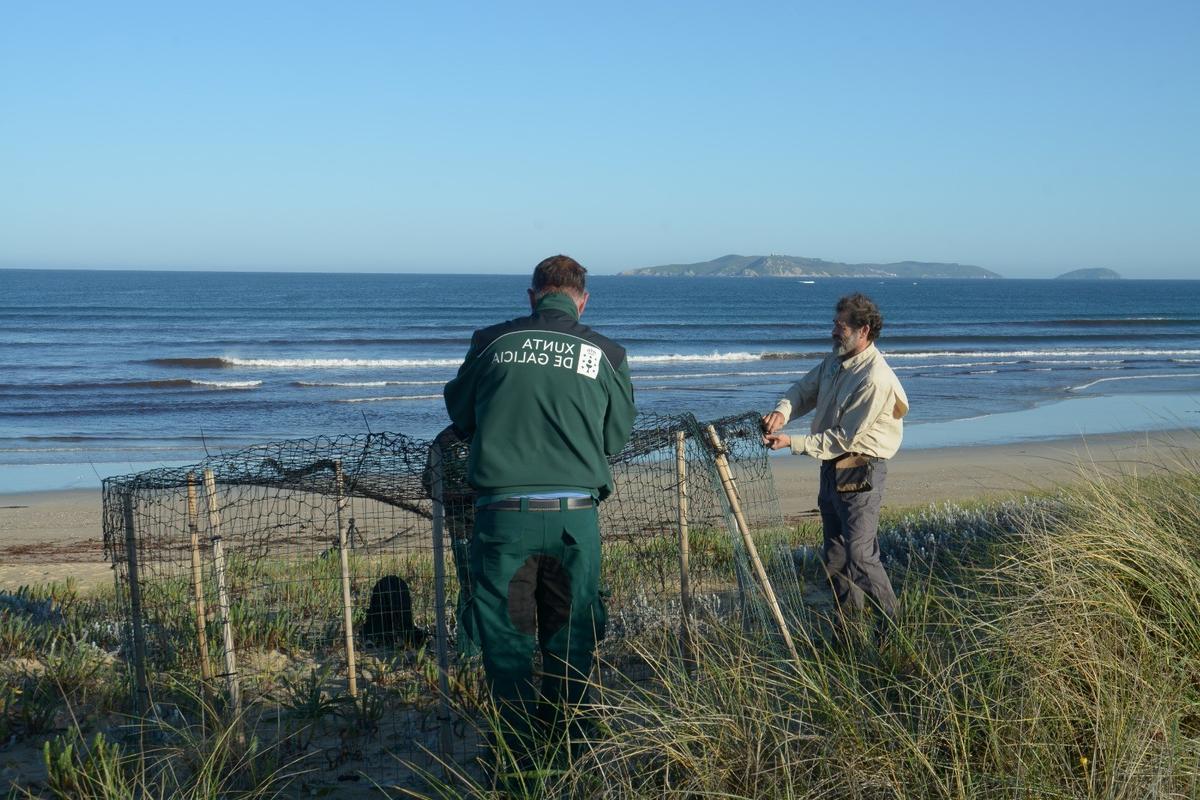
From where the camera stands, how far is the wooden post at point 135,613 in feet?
15.6

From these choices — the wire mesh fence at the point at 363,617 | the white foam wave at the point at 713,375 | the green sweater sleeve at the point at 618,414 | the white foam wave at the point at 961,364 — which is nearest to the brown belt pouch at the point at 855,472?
the wire mesh fence at the point at 363,617

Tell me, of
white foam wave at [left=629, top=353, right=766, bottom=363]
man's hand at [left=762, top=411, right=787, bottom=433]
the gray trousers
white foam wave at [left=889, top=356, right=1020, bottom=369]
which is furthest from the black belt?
white foam wave at [left=629, top=353, right=766, bottom=363]

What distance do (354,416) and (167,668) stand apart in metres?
17.8

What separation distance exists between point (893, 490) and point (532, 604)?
34.2ft

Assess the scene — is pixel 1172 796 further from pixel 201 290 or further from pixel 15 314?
pixel 201 290

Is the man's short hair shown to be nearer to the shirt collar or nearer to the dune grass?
the dune grass

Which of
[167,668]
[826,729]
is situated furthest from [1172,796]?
[167,668]

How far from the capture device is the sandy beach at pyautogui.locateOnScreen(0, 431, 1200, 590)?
9969 millimetres

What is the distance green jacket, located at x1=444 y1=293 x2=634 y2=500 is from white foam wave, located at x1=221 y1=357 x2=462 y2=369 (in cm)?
3067

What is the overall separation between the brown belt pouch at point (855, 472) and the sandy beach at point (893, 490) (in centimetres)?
340

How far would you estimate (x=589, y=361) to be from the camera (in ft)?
12.6

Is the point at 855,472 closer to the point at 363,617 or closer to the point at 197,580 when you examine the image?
the point at 363,617

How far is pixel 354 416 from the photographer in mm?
22922

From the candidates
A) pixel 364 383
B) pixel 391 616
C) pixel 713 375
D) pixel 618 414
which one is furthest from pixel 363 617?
pixel 713 375
